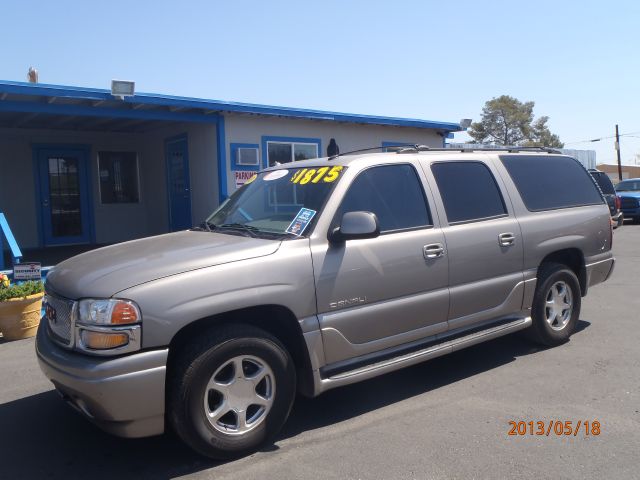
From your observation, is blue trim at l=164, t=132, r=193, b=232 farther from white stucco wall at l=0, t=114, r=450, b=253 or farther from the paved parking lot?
the paved parking lot

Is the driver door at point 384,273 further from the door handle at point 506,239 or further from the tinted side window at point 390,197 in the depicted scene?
the door handle at point 506,239

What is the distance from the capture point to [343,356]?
12.8 ft

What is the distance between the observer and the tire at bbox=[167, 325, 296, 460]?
10.8ft

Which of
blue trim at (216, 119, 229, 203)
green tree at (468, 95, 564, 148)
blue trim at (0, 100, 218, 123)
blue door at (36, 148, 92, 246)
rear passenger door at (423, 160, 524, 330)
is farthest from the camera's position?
green tree at (468, 95, 564, 148)

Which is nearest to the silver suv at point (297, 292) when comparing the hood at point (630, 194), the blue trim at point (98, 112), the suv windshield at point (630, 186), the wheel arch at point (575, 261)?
the wheel arch at point (575, 261)

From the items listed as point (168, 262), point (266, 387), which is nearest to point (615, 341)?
point (266, 387)

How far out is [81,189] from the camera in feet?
42.5

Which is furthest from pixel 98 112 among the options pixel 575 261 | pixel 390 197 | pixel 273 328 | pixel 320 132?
pixel 575 261

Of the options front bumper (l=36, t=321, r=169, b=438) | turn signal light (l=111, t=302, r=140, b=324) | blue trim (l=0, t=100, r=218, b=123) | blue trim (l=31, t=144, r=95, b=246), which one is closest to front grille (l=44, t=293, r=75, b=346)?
front bumper (l=36, t=321, r=169, b=438)

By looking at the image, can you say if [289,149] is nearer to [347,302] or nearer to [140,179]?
[140,179]

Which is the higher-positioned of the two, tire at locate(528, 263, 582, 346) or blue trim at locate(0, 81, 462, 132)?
blue trim at locate(0, 81, 462, 132)

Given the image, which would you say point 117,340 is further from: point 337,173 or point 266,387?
point 337,173

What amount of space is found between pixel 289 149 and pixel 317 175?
7715mm

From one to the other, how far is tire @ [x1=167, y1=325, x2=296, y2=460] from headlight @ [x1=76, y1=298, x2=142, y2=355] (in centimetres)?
34
